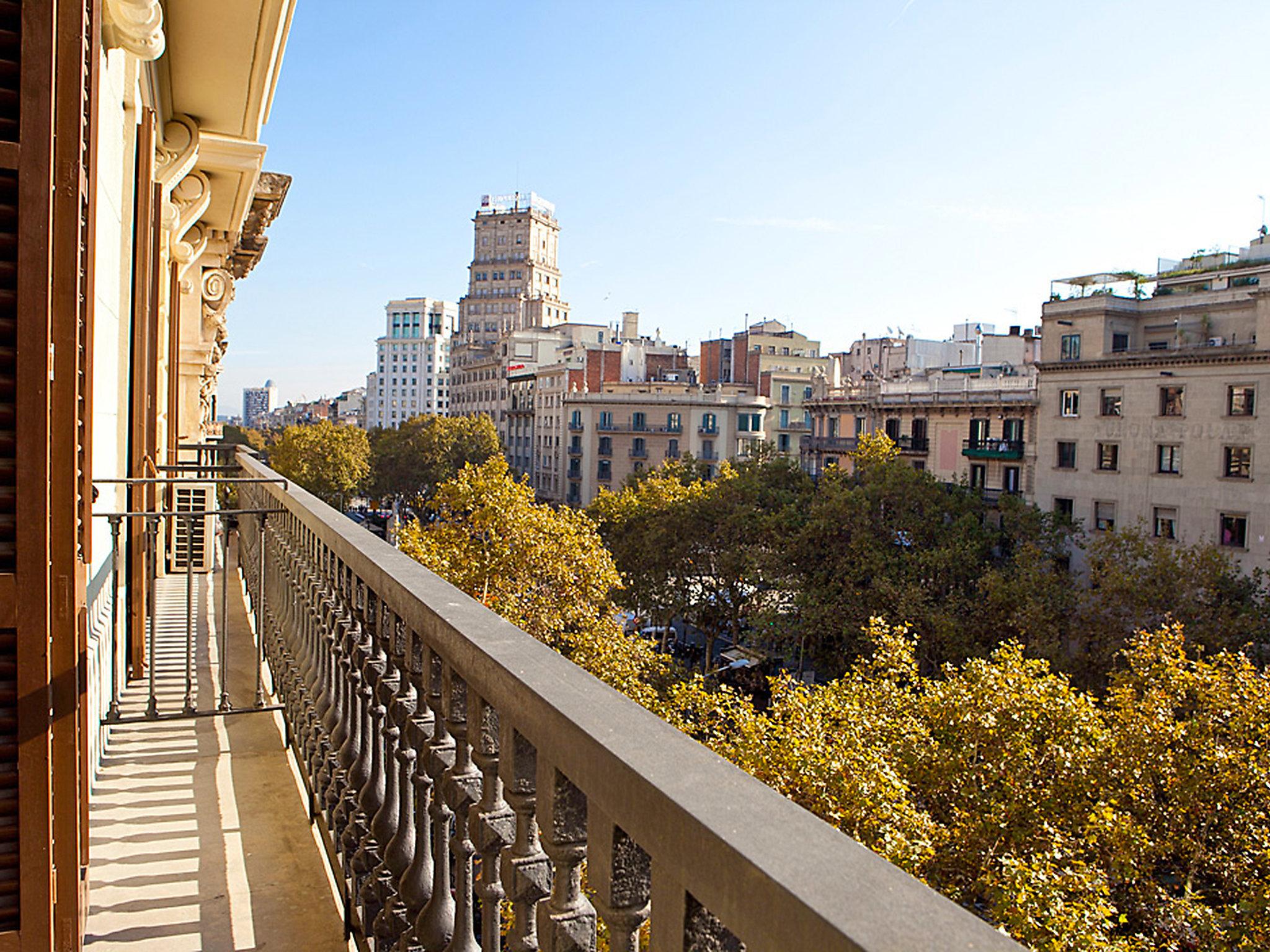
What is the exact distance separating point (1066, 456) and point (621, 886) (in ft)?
129

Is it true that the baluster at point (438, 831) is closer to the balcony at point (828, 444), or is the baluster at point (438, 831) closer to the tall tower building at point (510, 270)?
the balcony at point (828, 444)

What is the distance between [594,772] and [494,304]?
118 metres

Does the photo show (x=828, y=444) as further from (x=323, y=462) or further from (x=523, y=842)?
(x=523, y=842)

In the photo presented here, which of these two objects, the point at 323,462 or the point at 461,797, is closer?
the point at 461,797

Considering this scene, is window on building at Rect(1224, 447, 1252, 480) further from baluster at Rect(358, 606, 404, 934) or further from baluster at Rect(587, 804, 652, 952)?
baluster at Rect(587, 804, 652, 952)

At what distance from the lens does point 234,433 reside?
3356 inches

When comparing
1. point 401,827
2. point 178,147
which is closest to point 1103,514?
point 178,147

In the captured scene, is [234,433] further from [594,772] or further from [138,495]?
[594,772]

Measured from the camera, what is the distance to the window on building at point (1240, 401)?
30969 mm

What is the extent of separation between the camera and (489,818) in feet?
5.98

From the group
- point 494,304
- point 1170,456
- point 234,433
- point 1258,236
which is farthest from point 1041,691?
point 494,304

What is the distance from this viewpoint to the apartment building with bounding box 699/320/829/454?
224 ft

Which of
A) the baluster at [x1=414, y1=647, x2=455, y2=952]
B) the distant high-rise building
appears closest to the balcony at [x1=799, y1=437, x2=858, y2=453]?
the baluster at [x1=414, y1=647, x2=455, y2=952]

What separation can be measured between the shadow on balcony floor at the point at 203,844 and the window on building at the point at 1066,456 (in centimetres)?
3603
